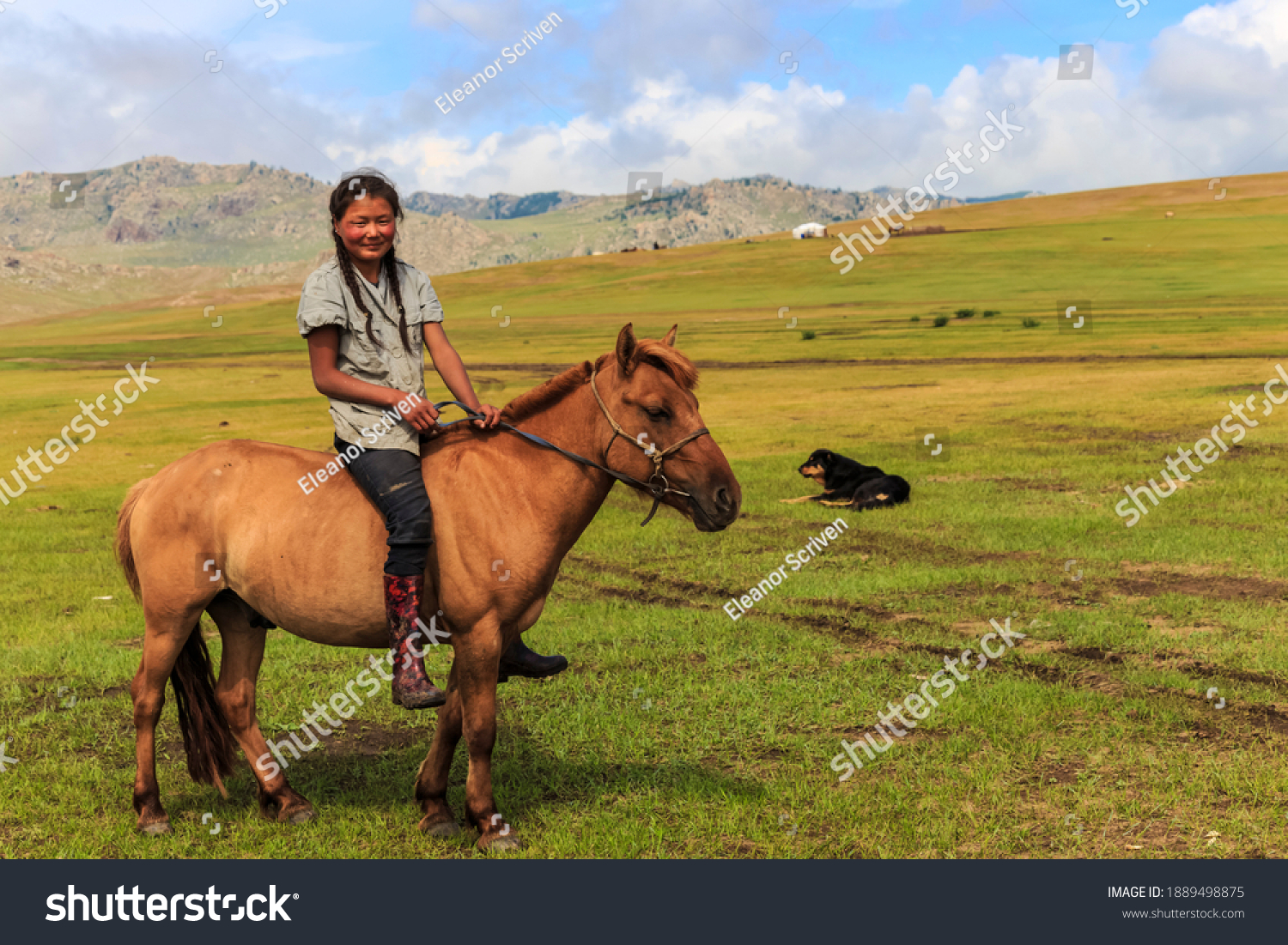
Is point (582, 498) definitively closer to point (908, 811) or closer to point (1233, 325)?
point (908, 811)

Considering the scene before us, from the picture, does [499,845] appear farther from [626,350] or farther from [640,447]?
[626,350]

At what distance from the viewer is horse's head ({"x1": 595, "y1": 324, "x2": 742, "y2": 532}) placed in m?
5.38

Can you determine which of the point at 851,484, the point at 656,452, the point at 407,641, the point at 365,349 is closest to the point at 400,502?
the point at 407,641

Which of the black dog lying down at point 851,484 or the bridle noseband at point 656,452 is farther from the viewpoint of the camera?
the black dog lying down at point 851,484

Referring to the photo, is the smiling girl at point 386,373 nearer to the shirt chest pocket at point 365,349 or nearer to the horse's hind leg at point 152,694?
the shirt chest pocket at point 365,349

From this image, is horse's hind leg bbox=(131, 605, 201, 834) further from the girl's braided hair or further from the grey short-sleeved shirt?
the girl's braided hair

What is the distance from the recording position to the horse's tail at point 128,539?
6.23 metres

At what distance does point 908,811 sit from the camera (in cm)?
605

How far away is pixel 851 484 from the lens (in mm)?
17266

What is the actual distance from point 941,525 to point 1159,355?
36065 millimetres

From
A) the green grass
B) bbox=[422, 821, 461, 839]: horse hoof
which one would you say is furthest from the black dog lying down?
bbox=[422, 821, 461, 839]: horse hoof

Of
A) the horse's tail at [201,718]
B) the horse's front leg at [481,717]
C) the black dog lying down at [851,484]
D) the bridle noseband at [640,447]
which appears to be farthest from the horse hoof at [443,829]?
the black dog lying down at [851,484]

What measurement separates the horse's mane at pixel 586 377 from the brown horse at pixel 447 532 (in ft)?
0.04

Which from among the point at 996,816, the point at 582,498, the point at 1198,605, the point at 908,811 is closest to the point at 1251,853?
the point at 996,816
